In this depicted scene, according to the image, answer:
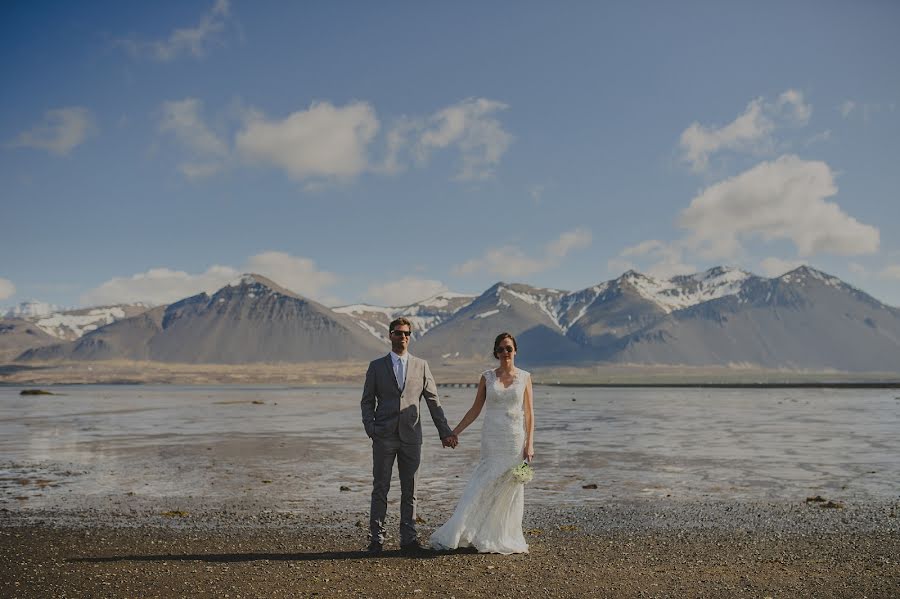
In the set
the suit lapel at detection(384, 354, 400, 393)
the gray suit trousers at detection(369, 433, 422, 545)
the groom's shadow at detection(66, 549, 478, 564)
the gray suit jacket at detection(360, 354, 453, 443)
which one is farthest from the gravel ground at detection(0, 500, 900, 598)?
the suit lapel at detection(384, 354, 400, 393)

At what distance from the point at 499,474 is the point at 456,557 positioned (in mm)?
1413

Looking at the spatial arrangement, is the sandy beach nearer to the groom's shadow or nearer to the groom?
the groom's shadow

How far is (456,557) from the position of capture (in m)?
11.6

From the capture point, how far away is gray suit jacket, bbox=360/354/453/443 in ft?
39.5

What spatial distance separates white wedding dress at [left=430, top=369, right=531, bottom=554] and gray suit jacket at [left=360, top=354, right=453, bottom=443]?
813 millimetres

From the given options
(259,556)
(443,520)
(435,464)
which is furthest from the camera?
(435,464)

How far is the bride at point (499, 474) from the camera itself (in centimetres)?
1184

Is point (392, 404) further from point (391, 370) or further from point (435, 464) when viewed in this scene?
Result: point (435, 464)

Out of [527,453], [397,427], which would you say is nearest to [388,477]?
[397,427]

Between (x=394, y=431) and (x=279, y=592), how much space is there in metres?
3.28

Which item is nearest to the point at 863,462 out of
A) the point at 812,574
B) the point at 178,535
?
the point at 812,574

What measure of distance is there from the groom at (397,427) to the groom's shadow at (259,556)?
0.25 m

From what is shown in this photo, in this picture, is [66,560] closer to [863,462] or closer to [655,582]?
[655,582]

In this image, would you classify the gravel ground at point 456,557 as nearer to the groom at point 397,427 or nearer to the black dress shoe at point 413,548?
the black dress shoe at point 413,548
